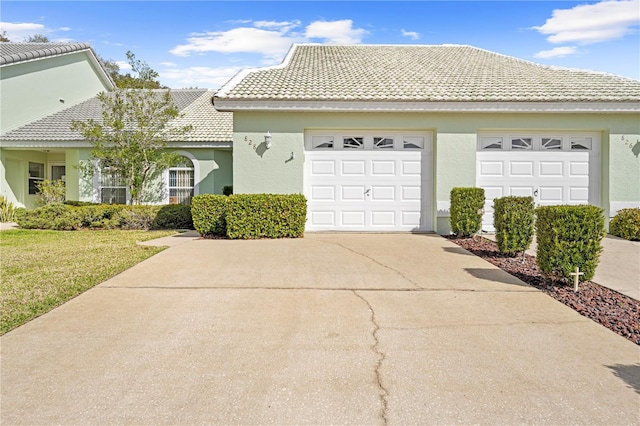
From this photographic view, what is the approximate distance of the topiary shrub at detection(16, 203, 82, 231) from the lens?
13.6m

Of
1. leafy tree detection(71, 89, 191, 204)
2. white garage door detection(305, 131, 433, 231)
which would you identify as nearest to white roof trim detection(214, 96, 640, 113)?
white garage door detection(305, 131, 433, 231)

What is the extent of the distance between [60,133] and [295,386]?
1751 cm

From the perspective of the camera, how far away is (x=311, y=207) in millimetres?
11609

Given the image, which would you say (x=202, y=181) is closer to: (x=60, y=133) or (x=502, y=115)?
(x=60, y=133)

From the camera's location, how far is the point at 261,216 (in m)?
10.0

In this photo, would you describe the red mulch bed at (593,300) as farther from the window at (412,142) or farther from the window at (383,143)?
the window at (383,143)

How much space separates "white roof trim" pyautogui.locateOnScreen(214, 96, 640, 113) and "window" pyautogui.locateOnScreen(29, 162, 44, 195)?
12441 millimetres

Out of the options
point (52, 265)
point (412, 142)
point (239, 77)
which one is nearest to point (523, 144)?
point (412, 142)

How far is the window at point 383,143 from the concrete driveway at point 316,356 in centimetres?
579

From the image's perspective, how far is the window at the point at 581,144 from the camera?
11.4 metres

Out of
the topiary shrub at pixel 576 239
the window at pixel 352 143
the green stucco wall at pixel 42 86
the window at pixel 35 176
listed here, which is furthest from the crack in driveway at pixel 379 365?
the green stucco wall at pixel 42 86

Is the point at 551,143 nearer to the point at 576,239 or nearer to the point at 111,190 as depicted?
the point at 576,239

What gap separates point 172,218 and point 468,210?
9.21 m

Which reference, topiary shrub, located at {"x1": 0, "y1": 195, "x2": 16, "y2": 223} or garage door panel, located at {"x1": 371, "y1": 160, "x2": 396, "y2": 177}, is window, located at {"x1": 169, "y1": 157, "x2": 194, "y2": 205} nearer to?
topiary shrub, located at {"x1": 0, "y1": 195, "x2": 16, "y2": 223}
